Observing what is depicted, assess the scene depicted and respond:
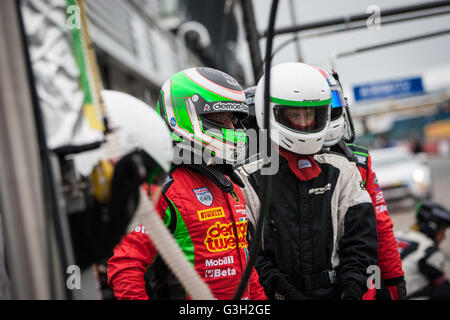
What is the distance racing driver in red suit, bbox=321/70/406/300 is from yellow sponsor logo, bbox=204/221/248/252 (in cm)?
73

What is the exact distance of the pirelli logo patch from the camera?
1521 millimetres

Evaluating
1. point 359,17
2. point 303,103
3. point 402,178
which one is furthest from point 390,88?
point 303,103

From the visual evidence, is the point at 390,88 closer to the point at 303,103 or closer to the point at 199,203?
the point at 303,103

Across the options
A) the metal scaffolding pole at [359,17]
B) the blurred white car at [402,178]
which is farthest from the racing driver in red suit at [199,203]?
the blurred white car at [402,178]

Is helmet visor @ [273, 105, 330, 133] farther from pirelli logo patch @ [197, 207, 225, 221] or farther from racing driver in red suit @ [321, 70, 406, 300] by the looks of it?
pirelli logo patch @ [197, 207, 225, 221]

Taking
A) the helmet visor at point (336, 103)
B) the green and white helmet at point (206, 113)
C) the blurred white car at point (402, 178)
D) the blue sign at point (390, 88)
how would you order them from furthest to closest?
the blue sign at point (390, 88) < the blurred white car at point (402, 178) < the helmet visor at point (336, 103) < the green and white helmet at point (206, 113)

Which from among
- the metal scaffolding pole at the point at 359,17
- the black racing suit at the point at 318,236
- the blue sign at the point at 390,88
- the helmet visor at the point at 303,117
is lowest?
the black racing suit at the point at 318,236

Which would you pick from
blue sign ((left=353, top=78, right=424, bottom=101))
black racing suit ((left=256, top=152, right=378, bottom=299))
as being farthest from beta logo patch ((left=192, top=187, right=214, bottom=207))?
blue sign ((left=353, top=78, right=424, bottom=101))

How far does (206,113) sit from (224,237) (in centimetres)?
52

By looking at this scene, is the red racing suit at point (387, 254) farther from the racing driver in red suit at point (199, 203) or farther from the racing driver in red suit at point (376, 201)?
the racing driver in red suit at point (199, 203)

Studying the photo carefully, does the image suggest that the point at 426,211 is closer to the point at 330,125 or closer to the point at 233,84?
the point at 330,125

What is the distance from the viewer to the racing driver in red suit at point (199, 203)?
1410mm

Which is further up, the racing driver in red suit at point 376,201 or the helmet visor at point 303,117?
the helmet visor at point 303,117

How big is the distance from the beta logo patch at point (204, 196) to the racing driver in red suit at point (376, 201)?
0.90 meters
